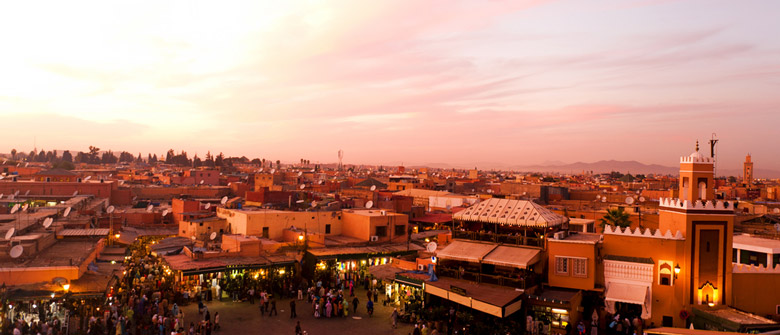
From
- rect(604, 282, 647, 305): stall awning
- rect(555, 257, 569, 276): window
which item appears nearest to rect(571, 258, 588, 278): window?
rect(555, 257, 569, 276): window

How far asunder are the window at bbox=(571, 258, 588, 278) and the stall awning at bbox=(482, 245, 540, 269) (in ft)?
4.70

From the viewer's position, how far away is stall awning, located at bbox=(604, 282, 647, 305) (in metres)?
18.3

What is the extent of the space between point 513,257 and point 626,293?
13.9 ft

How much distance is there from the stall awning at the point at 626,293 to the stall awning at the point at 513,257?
2.85m

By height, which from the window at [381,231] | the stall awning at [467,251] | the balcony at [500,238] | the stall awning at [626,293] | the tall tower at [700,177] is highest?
the tall tower at [700,177]

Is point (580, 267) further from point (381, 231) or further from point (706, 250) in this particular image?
point (381, 231)

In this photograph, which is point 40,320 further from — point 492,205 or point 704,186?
point 704,186

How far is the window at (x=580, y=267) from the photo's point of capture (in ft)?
63.7

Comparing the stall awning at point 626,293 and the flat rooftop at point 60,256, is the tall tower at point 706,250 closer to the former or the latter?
the stall awning at point 626,293

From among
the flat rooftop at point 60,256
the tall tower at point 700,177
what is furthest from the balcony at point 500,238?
the flat rooftop at point 60,256

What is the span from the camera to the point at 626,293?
18672 millimetres

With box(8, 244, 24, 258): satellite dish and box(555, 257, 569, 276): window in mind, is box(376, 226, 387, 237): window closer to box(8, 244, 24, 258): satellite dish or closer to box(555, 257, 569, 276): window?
box(555, 257, 569, 276): window

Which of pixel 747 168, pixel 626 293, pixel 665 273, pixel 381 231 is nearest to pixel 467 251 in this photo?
pixel 626 293

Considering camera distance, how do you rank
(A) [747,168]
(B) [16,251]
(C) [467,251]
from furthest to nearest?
1. (A) [747,168]
2. (C) [467,251]
3. (B) [16,251]
